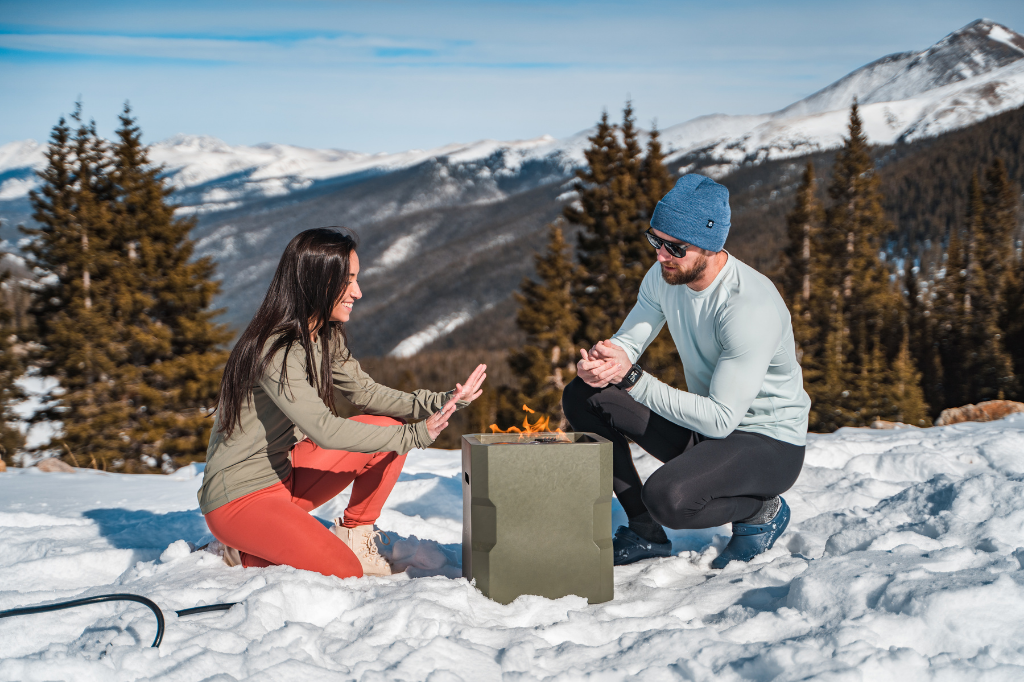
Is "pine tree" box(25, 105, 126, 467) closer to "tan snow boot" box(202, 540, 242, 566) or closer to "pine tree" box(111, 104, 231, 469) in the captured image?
"pine tree" box(111, 104, 231, 469)

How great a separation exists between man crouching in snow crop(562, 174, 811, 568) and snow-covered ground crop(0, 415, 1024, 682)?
22 cm

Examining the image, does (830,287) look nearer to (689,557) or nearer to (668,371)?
(668,371)

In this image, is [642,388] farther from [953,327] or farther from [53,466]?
[953,327]

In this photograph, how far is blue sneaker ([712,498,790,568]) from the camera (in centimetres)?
286

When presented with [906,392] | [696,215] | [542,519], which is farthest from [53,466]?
[906,392]

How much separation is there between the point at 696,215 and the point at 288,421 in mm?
1798

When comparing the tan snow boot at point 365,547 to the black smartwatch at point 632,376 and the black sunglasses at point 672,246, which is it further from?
the black sunglasses at point 672,246

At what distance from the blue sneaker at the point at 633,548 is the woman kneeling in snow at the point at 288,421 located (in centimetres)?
91

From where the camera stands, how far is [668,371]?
31641 mm

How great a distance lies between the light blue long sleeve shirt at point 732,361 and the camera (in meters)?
2.67

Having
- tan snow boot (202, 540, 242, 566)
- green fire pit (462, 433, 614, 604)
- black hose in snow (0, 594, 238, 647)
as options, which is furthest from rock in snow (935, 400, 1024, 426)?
black hose in snow (0, 594, 238, 647)

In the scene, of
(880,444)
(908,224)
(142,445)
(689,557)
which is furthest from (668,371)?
(908,224)

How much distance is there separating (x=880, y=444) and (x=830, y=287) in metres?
38.8

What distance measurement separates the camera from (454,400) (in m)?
2.85
